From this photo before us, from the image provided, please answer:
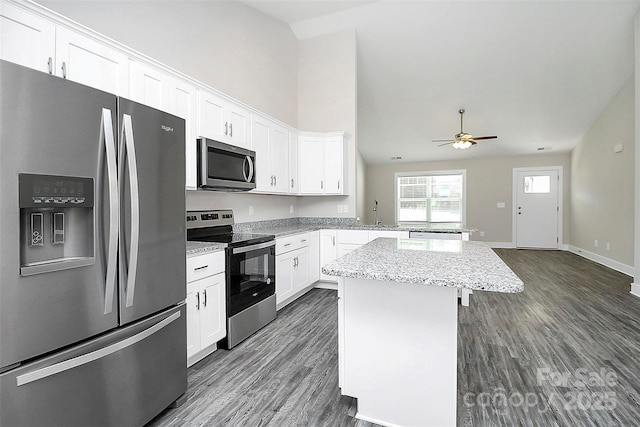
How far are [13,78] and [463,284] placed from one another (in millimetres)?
1751

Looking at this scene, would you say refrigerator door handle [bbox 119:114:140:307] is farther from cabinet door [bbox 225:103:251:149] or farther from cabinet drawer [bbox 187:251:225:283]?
cabinet door [bbox 225:103:251:149]

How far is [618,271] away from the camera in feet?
16.7

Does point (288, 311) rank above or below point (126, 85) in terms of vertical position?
below

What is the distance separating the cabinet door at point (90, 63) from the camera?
1618 mm

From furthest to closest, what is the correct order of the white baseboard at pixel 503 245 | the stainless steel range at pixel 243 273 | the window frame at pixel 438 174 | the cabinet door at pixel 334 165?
the window frame at pixel 438 174 → the white baseboard at pixel 503 245 → the cabinet door at pixel 334 165 → the stainless steel range at pixel 243 273

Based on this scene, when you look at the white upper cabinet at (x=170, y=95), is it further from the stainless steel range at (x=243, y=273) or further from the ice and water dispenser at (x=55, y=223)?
the ice and water dispenser at (x=55, y=223)

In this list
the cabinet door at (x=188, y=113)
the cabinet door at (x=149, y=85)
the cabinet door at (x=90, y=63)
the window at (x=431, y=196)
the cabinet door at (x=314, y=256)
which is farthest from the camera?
the window at (x=431, y=196)

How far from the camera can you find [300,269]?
11.9 ft

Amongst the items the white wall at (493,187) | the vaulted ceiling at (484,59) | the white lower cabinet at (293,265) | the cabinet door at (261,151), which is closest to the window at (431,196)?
the white wall at (493,187)

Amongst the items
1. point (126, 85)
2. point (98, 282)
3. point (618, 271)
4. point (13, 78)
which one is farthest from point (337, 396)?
point (618, 271)

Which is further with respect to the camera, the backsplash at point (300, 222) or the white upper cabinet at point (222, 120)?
the backsplash at point (300, 222)

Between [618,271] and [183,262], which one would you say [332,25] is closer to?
[183,262]

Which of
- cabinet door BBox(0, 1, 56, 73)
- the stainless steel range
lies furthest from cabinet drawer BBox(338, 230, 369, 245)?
cabinet door BBox(0, 1, 56, 73)

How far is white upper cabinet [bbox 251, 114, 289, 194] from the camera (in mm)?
3406
